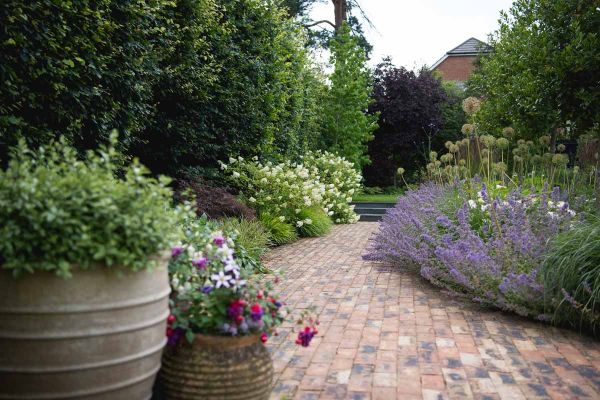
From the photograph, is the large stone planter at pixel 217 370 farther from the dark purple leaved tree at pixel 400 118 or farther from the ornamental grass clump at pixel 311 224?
the dark purple leaved tree at pixel 400 118

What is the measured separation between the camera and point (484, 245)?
16.3 ft

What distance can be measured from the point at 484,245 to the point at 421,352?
5.85 feet

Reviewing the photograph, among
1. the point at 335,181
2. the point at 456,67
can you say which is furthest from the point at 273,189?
the point at 456,67

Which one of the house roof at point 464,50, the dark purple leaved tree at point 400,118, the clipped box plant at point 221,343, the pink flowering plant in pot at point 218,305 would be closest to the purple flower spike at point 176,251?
the pink flowering plant in pot at point 218,305

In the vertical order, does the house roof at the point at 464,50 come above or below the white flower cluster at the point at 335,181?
above

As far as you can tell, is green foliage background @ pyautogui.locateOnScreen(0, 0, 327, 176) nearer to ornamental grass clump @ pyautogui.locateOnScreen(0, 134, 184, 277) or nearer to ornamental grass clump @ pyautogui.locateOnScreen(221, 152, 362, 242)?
ornamental grass clump @ pyautogui.locateOnScreen(221, 152, 362, 242)

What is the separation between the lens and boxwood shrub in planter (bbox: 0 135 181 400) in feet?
6.93

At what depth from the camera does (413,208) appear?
24.7 feet

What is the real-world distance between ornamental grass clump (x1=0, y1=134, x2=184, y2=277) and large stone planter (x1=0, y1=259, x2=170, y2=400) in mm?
71

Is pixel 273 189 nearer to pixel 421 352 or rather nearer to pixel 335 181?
pixel 335 181

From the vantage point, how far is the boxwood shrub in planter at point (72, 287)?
6.93 feet

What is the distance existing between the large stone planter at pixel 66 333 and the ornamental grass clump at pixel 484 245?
9.83 feet

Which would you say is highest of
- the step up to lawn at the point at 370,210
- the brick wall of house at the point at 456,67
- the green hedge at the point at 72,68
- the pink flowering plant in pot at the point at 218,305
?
A: the brick wall of house at the point at 456,67

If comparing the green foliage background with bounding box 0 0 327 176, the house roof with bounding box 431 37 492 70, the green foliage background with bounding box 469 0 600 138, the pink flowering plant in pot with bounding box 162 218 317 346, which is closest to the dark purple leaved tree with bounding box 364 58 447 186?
the green foliage background with bounding box 0 0 327 176
